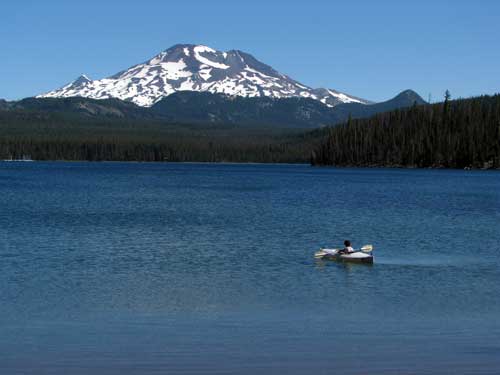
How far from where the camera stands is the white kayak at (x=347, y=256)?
43.1m

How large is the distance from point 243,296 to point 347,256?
39.9 ft

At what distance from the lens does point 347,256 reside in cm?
4366

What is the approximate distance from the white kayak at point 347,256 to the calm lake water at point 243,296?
52cm

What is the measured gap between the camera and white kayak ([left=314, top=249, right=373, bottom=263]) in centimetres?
4312

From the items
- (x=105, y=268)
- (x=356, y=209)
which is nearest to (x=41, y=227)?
(x=105, y=268)

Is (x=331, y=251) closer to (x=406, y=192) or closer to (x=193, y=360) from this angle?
(x=193, y=360)

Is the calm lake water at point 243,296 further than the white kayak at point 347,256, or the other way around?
the white kayak at point 347,256

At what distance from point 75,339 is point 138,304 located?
638cm

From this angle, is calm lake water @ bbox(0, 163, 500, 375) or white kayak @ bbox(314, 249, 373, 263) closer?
calm lake water @ bbox(0, 163, 500, 375)

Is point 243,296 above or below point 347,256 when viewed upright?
below

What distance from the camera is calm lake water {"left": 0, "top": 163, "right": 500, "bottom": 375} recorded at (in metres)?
22.2

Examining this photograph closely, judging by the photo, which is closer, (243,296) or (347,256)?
(243,296)

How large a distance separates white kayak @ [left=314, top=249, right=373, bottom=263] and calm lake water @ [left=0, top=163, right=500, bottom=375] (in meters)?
0.52

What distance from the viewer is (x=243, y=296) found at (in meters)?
32.8
